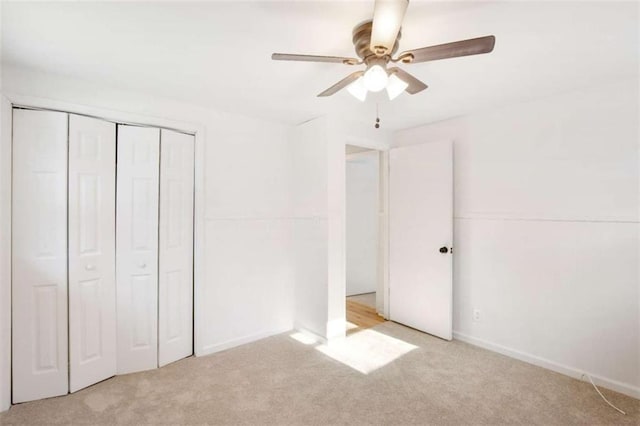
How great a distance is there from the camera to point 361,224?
5.36 m

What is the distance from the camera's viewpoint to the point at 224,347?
300 cm

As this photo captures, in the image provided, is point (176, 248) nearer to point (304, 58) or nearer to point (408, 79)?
point (304, 58)

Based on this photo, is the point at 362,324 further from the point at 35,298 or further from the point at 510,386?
the point at 35,298

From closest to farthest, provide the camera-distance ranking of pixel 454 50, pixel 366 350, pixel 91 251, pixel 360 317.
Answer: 1. pixel 454 50
2. pixel 91 251
3. pixel 366 350
4. pixel 360 317

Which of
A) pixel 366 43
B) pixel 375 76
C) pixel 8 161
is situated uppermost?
pixel 366 43

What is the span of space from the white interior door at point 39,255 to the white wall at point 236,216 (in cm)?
42

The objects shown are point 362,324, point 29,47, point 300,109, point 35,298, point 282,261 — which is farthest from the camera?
point 362,324

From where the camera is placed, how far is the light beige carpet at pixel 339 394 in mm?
2004

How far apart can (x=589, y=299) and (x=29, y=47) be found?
4.24 meters

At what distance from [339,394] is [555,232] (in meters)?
2.20

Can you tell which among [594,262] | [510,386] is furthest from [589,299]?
[510,386]

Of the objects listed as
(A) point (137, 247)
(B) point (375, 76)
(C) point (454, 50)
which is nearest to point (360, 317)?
(A) point (137, 247)

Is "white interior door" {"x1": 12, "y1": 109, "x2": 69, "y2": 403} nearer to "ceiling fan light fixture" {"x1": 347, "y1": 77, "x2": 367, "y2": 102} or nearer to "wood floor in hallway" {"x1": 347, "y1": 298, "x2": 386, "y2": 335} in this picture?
"ceiling fan light fixture" {"x1": 347, "y1": 77, "x2": 367, "y2": 102}

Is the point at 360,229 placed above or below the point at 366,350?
above
